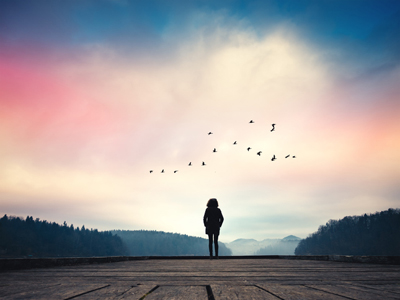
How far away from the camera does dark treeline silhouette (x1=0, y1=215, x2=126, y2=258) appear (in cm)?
14275

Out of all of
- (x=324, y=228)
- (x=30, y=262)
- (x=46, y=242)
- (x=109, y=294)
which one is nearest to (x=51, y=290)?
(x=109, y=294)

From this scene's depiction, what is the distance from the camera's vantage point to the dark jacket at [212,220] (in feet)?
38.4

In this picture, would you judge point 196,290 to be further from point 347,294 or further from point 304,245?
point 304,245

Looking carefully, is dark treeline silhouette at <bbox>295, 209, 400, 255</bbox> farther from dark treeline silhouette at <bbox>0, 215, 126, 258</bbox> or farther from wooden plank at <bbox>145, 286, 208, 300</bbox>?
wooden plank at <bbox>145, 286, 208, 300</bbox>

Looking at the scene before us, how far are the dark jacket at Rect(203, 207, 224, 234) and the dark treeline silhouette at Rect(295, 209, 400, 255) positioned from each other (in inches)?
5721

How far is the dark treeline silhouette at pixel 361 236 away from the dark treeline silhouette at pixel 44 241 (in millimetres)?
143047

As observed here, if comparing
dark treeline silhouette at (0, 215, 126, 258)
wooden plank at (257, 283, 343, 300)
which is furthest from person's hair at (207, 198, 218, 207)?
dark treeline silhouette at (0, 215, 126, 258)

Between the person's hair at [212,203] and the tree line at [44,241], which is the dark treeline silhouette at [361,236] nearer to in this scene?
the tree line at [44,241]

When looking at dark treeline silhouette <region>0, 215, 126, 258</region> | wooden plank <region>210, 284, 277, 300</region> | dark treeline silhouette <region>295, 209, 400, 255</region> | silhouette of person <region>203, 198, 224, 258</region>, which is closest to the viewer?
wooden plank <region>210, 284, 277, 300</region>

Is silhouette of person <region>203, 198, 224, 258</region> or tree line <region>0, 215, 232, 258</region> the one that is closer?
silhouette of person <region>203, 198, 224, 258</region>

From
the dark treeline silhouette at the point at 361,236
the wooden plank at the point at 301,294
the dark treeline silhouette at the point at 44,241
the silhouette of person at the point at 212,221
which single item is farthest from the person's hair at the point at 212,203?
the dark treeline silhouette at the point at 44,241

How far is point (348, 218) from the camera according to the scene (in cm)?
16188

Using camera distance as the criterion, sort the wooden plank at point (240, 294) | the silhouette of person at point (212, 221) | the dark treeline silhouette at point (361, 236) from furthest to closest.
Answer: the dark treeline silhouette at point (361, 236) → the silhouette of person at point (212, 221) → the wooden plank at point (240, 294)

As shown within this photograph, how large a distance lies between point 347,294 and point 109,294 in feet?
6.69
